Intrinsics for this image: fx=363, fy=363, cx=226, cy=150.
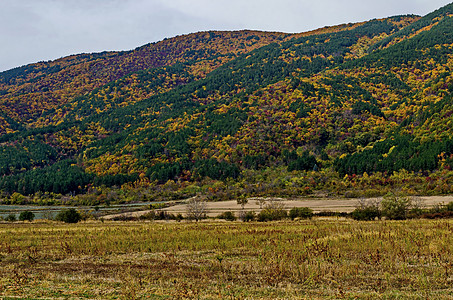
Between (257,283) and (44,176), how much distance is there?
203m

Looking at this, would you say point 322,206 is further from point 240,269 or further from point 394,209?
point 240,269

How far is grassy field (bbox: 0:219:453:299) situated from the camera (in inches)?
610

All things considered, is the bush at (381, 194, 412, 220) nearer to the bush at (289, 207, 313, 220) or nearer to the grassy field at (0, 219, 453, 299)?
the bush at (289, 207, 313, 220)

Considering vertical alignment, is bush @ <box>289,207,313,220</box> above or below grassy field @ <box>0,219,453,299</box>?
below

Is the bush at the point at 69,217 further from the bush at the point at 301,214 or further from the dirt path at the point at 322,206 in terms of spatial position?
the bush at the point at 301,214

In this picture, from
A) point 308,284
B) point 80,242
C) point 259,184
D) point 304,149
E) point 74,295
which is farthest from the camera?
point 304,149

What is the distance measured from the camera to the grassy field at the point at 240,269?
1548 centimetres

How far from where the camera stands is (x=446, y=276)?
16.9 meters

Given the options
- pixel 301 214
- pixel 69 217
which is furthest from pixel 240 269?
pixel 69 217

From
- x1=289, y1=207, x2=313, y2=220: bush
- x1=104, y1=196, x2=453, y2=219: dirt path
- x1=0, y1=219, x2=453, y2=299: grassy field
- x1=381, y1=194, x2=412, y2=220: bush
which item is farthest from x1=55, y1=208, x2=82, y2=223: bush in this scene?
x1=381, y1=194, x2=412, y2=220: bush

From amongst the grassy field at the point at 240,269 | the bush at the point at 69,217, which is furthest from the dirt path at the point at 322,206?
the grassy field at the point at 240,269

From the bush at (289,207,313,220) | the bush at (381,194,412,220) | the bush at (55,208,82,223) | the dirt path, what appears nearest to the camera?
the bush at (381,194,412,220)

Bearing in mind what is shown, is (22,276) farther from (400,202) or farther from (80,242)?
(400,202)

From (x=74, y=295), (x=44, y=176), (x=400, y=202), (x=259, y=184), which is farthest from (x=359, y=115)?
(x=74, y=295)
